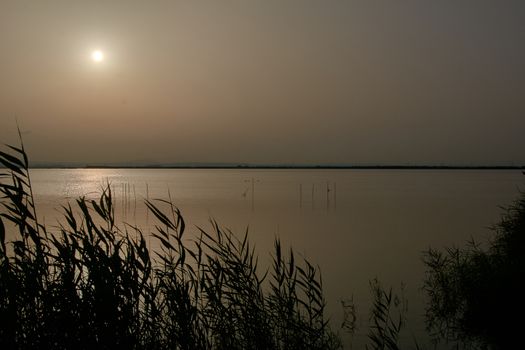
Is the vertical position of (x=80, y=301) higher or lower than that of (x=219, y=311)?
higher

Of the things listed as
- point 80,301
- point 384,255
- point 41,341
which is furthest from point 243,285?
point 384,255

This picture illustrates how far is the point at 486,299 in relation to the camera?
11953mm

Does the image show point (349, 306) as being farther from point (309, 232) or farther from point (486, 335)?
point (309, 232)

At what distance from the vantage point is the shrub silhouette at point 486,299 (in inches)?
433

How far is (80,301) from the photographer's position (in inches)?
242

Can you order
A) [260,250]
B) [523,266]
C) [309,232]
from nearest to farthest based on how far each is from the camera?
[523,266] → [260,250] → [309,232]

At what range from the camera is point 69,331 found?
5828 millimetres

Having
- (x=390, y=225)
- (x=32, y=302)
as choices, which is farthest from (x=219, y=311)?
(x=390, y=225)

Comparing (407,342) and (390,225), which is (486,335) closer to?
(407,342)

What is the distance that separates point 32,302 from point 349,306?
980 cm

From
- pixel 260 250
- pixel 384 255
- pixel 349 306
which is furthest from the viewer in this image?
pixel 260 250

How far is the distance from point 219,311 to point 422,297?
32.5 ft

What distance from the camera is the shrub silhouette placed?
10992 millimetres

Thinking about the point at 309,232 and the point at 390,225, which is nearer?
the point at 309,232
